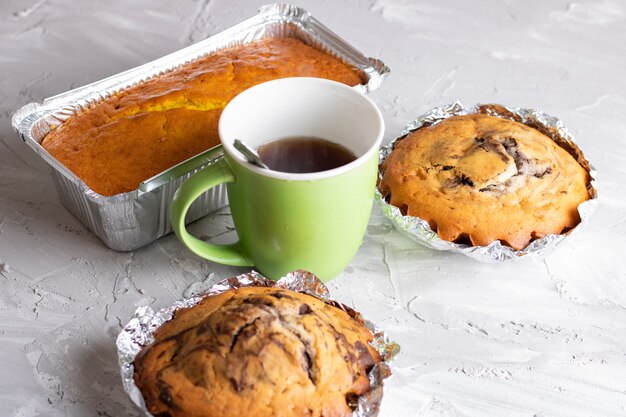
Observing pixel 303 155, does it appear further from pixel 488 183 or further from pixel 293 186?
pixel 488 183

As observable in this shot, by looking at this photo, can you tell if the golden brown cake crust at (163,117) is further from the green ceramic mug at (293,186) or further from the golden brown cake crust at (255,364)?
the golden brown cake crust at (255,364)

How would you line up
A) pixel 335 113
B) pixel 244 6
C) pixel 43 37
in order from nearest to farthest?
1. pixel 335 113
2. pixel 43 37
3. pixel 244 6

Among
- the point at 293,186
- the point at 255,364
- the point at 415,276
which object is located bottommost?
the point at 415,276

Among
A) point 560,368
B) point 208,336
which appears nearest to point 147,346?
point 208,336

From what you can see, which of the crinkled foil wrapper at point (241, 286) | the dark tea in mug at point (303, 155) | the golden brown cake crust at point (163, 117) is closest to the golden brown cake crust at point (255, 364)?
the crinkled foil wrapper at point (241, 286)

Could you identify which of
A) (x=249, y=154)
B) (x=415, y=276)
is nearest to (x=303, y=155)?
(x=249, y=154)

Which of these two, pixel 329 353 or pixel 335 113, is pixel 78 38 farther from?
pixel 329 353

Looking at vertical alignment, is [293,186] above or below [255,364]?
above
